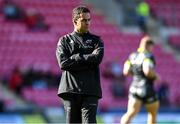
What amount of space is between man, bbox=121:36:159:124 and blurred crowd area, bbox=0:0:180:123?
192 inches

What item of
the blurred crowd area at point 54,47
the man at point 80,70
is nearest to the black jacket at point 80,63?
the man at point 80,70

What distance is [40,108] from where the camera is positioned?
56.5ft

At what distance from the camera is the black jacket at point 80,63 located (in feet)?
23.4

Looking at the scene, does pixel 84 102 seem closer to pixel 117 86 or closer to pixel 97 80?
pixel 97 80

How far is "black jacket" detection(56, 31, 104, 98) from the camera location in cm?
712

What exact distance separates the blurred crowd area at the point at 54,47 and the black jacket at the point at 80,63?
316 inches

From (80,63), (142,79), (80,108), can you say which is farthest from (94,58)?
(142,79)

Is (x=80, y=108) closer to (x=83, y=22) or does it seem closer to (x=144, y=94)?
(x=83, y=22)

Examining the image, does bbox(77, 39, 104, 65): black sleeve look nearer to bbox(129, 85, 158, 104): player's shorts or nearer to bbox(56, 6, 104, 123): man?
bbox(56, 6, 104, 123): man

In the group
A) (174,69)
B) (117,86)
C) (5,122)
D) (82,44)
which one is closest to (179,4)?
(174,69)

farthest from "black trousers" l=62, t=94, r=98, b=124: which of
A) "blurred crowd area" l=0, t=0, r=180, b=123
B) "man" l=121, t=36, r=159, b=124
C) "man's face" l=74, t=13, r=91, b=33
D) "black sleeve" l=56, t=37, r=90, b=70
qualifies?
"blurred crowd area" l=0, t=0, r=180, b=123

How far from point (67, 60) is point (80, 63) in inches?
6.0

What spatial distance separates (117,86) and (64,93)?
38.2ft

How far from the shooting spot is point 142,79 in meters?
11.1
